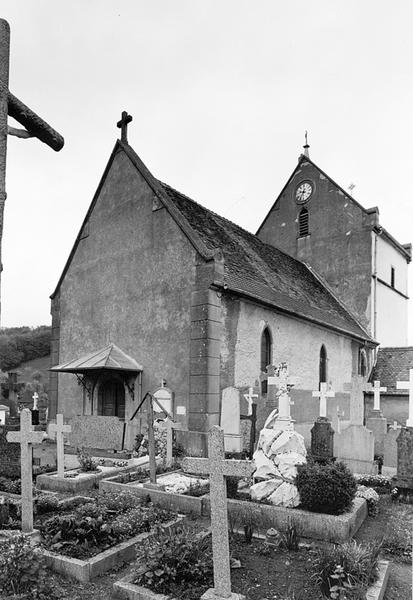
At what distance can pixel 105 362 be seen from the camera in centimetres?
1552

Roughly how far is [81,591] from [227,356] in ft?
33.6

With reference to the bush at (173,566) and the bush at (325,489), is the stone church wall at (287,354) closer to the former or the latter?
the bush at (325,489)

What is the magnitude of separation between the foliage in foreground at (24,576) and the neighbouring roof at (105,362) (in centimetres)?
1027

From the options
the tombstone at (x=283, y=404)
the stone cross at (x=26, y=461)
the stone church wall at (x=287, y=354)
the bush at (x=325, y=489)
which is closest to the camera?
A: the stone cross at (x=26, y=461)

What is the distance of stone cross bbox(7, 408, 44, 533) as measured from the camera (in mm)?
6420

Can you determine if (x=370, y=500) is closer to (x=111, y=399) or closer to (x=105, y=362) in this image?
(x=105, y=362)

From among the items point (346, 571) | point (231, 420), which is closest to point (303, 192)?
point (231, 420)

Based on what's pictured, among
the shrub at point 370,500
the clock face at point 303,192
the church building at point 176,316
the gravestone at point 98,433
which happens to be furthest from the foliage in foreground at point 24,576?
the clock face at point 303,192

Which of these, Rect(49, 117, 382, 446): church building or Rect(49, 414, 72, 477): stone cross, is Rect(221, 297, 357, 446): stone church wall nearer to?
Rect(49, 117, 382, 446): church building

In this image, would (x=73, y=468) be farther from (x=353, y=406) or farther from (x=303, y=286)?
(x=303, y=286)

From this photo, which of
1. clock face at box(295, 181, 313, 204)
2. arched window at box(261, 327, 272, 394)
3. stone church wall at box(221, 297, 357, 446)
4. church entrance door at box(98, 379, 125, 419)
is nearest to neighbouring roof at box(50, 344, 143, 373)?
church entrance door at box(98, 379, 125, 419)

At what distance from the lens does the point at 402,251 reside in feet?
101

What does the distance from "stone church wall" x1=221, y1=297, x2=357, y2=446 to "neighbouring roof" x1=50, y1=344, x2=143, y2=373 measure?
336cm

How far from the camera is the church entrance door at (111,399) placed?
16.9 metres
